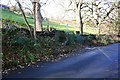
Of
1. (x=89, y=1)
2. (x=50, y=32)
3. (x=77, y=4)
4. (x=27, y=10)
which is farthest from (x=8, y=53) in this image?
(x=89, y=1)

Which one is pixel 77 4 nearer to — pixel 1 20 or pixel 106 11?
pixel 106 11

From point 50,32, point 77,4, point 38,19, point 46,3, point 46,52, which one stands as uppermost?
point 77,4

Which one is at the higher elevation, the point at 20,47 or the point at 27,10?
the point at 27,10

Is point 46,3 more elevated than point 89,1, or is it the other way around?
point 89,1

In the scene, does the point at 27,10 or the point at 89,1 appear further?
the point at 89,1

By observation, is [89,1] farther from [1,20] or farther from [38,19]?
[1,20]

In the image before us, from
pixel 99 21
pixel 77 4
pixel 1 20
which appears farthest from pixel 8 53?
pixel 99 21

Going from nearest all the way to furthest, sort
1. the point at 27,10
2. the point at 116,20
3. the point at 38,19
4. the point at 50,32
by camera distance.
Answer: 1. the point at 27,10
2. the point at 50,32
3. the point at 38,19
4. the point at 116,20

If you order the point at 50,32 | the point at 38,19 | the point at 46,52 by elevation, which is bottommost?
the point at 46,52

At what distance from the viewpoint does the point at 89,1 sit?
886 inches

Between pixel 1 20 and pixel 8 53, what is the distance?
2.59 metres

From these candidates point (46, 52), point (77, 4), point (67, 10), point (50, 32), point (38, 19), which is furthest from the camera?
point (67, 10)

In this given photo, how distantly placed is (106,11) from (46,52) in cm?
1877

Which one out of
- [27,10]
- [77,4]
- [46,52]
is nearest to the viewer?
[46,52]
